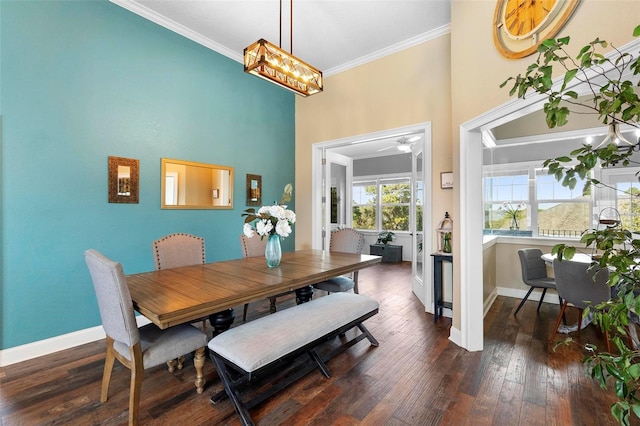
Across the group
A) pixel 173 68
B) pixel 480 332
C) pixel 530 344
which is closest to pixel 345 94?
pixel 173 68

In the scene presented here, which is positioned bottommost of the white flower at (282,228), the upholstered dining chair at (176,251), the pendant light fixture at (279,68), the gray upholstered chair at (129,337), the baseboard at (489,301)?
the baseboard at (489,301)

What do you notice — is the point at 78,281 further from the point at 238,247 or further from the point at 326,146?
the point at 326,146

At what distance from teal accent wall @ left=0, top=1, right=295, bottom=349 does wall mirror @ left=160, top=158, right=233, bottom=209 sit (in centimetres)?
8

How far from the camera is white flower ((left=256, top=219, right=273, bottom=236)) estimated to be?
2430 mm

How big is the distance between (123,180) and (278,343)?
2.40m

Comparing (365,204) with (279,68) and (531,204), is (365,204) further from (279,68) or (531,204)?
(279,68)

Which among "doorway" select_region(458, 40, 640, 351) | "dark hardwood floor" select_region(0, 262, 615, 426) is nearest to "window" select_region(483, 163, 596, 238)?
"dark hardwood floor" select_region(0, 262, 615, 426)

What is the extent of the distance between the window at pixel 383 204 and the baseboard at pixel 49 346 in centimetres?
623

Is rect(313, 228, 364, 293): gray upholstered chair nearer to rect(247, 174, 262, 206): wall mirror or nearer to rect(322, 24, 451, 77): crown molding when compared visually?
rect(247, 174, 262, 206): wall mirror

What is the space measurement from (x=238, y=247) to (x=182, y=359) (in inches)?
72.3

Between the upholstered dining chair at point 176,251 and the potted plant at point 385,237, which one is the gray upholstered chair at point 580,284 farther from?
the potted plant at point 385,237

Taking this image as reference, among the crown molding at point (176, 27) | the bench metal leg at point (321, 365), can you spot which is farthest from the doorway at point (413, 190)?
the bench metal leg at point (321, 365)

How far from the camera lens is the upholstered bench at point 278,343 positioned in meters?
1.68

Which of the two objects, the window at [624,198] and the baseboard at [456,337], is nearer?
the baseboard at [456,337]
